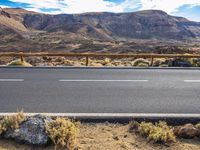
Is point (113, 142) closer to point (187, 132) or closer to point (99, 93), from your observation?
point (187, 132)

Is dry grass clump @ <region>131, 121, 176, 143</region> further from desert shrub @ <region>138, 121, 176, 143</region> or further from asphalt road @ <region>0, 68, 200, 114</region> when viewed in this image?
asphalt road @ <region>0, 68, 200, 114</region>

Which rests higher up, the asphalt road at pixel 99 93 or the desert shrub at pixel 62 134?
the desert shrub at pixel 62 134

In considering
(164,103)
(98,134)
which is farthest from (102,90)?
(98,134)

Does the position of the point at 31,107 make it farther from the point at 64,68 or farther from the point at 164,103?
the point at 64,68

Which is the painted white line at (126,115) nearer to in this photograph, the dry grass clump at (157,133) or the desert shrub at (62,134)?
the dry grass clump at (157,133)

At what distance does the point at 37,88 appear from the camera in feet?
37.7

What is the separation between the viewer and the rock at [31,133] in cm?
568

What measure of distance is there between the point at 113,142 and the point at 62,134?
33.7 inches

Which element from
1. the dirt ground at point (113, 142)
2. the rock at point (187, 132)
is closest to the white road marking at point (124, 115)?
the dirt ground at point (113, 142)

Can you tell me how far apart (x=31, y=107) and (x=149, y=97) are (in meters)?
3.14

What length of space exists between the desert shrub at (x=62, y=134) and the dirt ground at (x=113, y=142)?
14 centimetres

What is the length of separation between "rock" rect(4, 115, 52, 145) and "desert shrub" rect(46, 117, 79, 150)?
10 centimetres

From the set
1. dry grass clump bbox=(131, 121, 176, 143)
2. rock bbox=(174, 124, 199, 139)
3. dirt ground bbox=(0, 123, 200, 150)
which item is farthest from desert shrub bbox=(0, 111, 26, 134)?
rock bbox=(174, 124, 199, 139)

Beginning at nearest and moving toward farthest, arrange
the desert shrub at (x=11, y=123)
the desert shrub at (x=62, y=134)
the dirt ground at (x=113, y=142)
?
the desert shrub at (x=62, y=134) < the dirt ground at (x=113, y=142) < the desert shrub at (x=11, y=123)
